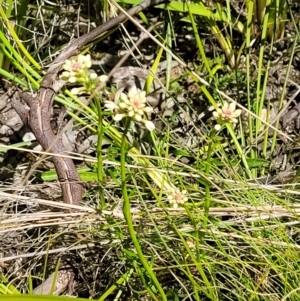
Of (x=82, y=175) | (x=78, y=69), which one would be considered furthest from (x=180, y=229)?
(x=78, y=69)

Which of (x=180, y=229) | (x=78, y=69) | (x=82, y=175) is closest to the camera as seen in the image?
(x=78, y=69)

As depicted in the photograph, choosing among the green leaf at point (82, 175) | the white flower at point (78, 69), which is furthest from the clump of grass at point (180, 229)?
the white flower at point (78, 69)

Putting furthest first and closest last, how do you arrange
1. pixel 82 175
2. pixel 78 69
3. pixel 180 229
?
pixel 82 175, pixel 180 229, pixel 78 69

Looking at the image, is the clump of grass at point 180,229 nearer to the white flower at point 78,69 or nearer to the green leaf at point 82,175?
the green leaf at point 82,175

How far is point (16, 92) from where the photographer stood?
1496 millimetres

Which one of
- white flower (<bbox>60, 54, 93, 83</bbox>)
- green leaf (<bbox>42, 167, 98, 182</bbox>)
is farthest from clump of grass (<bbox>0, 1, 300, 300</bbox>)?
white flower (<bbox>60, 54, 93, 83</bbox>)

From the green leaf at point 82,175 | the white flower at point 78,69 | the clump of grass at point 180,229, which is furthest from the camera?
the green leaf at point 82,175

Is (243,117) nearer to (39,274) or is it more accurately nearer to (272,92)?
(272,92)

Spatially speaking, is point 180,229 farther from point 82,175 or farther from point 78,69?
point 78,69

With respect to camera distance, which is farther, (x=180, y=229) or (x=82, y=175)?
(x=82, y=175)

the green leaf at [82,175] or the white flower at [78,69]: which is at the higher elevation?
A: the white flower at [78,69]

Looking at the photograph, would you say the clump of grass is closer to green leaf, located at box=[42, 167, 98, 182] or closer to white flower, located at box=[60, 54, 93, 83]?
green leaf, located at box=[42, 167, 98, 182]

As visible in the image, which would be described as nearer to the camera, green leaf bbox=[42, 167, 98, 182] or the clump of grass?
the clump of grass

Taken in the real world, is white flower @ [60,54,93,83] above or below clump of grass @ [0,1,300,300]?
above
